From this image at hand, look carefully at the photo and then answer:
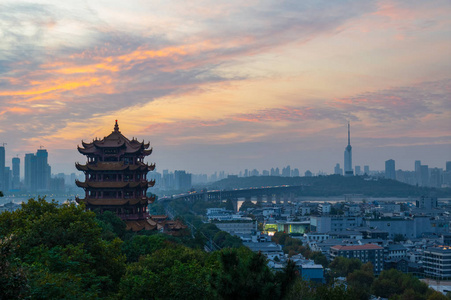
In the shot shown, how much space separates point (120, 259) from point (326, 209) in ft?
288

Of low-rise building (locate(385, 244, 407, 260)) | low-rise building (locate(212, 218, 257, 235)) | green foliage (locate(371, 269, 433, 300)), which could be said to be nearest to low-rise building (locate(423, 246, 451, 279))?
low-rise building (locate(385, 244, 407, 260))

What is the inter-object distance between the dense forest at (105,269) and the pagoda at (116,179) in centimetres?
658

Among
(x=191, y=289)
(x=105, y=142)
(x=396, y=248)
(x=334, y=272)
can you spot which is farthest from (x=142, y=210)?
(x=396, y=248)

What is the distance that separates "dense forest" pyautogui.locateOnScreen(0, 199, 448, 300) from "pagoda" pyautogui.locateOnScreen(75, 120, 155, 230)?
6577mm

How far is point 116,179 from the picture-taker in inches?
1246

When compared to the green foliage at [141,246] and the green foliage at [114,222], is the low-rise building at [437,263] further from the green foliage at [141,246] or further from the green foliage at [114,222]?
the green foliage at [141,246]

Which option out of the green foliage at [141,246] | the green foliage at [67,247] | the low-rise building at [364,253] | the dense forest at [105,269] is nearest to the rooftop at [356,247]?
the low-rise building at [364,253]

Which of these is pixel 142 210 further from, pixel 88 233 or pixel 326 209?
pixel 326 209

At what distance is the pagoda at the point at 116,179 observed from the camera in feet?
102

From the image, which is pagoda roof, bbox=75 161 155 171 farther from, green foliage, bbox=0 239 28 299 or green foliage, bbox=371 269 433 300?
green foliage, bbox=0 239 28 299

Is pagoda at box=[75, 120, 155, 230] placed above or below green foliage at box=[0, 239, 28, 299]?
above

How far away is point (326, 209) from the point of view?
10319 centimetres

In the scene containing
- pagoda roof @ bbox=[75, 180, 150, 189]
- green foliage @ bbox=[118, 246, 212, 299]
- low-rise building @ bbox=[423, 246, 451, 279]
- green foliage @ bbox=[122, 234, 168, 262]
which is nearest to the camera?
green foliage @ bbox=[118, 246, 212, 299]

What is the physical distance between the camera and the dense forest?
993 centimetres
